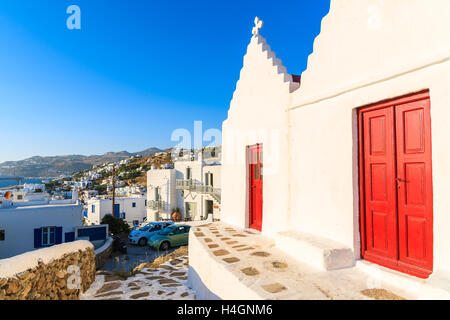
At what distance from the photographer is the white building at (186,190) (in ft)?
73.2

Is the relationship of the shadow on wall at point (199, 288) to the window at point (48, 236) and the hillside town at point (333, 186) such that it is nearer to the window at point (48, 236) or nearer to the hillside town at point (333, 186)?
the hillside town at point (333, 186)

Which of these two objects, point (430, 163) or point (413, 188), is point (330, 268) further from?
point (430, 163)

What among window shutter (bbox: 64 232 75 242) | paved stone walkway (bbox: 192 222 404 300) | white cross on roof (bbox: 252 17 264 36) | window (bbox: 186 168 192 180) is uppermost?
white cross on roof (bbox: 252 17 264 36)

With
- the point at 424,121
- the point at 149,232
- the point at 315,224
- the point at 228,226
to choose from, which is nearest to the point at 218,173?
the point at 149,232

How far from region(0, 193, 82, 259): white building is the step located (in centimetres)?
1453

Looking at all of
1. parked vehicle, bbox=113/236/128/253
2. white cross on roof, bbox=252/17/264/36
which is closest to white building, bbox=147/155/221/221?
parked vehicle, bbox=113/236/128/253

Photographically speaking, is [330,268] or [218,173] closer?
[330,268]

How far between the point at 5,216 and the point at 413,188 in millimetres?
17071

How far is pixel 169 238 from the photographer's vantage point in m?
15.4

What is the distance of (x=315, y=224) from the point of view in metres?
3.99

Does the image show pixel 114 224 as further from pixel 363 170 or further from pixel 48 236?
pixel 363 170

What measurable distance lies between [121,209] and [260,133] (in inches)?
1088

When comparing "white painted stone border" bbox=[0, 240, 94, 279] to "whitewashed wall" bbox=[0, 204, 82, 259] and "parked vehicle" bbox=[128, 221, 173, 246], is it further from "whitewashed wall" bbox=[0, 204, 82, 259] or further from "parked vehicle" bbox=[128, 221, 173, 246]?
"parked vehicle" bbox=[128, 221, 173, 246]

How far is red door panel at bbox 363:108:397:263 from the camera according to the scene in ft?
10.2
